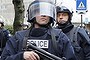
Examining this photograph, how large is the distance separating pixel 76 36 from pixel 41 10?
1937mm

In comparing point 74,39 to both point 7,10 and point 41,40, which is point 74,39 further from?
point 7,10

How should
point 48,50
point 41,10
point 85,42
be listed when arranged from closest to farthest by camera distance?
point 48,50 → point 41,10 → point 85,42

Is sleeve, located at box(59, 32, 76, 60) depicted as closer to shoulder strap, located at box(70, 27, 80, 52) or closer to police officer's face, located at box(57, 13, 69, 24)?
shoulder strap, located at box(70, 27, 80, 52)

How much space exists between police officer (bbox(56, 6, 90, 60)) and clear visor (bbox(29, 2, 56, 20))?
1760mm

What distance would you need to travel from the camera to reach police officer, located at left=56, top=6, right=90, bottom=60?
5809 mm

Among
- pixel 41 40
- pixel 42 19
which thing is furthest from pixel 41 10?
pixel 41 40

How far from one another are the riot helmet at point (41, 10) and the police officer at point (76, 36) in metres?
1.76

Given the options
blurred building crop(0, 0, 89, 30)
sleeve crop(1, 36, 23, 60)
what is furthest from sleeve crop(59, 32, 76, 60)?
blurred building crop(0, 0, 89, 30)

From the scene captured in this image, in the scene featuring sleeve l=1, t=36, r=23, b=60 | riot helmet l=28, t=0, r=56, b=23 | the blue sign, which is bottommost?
sleeve l=1, t=36, r=23, b=60

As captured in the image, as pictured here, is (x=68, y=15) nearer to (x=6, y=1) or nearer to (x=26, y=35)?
(x=26, y=35)

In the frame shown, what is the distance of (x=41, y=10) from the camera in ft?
13.3

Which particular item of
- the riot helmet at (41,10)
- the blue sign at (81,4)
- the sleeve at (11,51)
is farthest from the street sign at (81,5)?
the sleeve at (11,51)

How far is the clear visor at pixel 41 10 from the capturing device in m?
4.04

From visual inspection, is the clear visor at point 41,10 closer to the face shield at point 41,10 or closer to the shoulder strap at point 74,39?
the face shield at point 41,10
